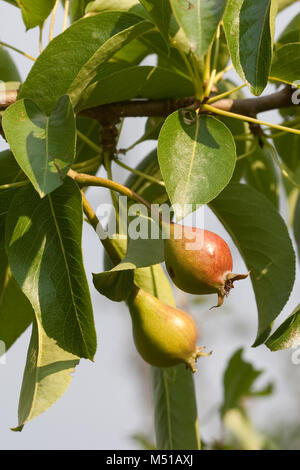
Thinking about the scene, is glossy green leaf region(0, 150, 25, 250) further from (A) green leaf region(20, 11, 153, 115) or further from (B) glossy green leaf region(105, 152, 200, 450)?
(B) glossy green leaf region(105, 152, 200, 450)

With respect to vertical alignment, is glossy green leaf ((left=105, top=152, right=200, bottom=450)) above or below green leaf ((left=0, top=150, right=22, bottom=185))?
below

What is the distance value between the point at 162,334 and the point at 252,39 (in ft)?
1.57

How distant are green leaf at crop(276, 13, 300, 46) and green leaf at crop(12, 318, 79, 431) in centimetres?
94

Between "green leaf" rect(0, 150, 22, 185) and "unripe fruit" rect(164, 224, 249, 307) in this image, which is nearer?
"unripe fruit" rect(164, 224, 249, 307)

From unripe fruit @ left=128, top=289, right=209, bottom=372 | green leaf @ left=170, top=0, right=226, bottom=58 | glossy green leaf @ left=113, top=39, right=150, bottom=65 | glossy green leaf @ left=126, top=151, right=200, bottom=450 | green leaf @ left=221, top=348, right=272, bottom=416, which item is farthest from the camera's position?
green leaf @ left=221, top=348, right=272, bottom=416

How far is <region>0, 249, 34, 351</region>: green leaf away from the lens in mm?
1444

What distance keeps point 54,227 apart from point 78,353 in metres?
0.20

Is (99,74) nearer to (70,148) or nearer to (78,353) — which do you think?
(70,148)

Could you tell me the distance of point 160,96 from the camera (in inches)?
54.2

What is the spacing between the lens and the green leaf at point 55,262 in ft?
3.45

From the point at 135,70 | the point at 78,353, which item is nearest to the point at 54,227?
the point at 78,353

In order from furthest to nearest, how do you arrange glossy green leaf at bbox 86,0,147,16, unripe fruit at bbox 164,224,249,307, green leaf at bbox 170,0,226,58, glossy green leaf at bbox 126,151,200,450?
glossy green leaf at bbox 126,151,200,450
glossy green leaf at bbox 86,0,147,16
unripe fruit at bbox 164,224,249,307
green leaf at bbox 170,0,226,58

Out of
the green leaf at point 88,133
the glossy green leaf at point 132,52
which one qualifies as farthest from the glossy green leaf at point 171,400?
the glossy green leaf at point 132,52

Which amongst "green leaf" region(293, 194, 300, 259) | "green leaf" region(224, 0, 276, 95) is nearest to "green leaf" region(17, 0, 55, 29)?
"green leaf" region(224, 0, 276, 95)
